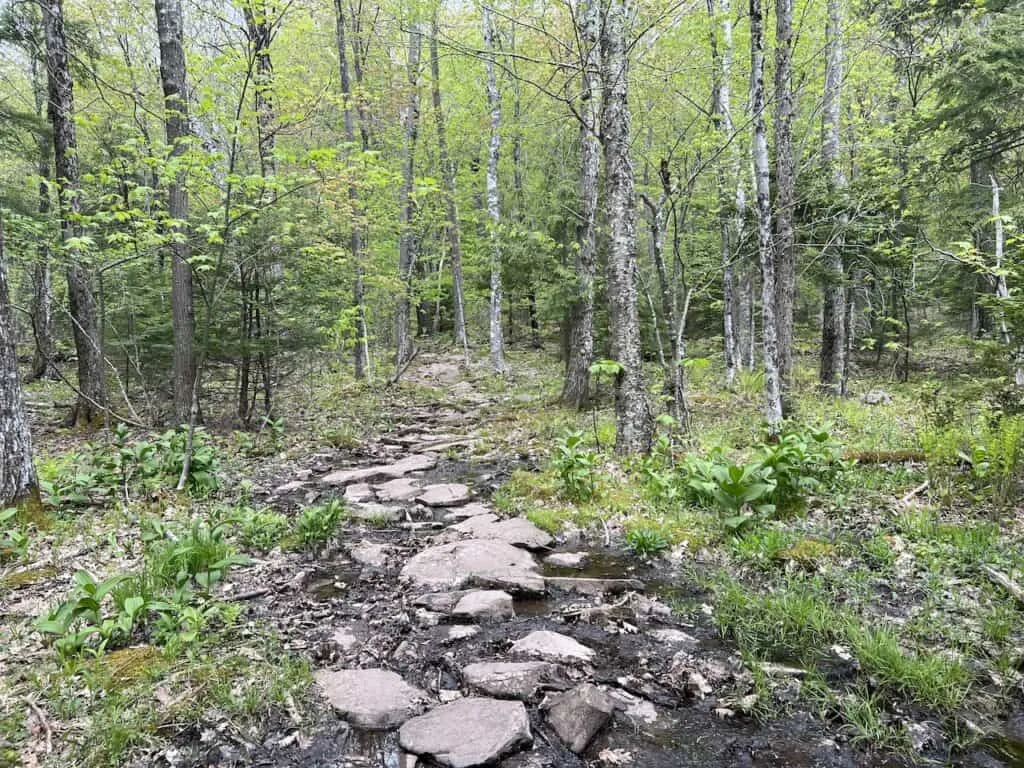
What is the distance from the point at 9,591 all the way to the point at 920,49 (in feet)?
61.6

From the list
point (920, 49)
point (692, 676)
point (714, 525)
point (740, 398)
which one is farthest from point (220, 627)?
point (920, 49)

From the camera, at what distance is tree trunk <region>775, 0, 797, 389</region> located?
9.36 m

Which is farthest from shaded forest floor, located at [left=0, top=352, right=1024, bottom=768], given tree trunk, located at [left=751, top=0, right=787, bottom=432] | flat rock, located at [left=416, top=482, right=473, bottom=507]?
tree trunk, located at [left=751, top=0, right=787, bottom=432]

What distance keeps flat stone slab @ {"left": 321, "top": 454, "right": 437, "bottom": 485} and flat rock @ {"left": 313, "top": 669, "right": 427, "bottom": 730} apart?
4.95 metres

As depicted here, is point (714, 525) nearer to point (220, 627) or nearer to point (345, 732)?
point (345, 732)

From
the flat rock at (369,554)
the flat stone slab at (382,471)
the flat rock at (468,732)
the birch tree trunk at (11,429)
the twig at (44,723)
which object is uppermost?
the birch tree trunk at (11,429)

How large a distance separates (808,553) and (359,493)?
17.2 feet

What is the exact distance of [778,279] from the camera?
34.9ft

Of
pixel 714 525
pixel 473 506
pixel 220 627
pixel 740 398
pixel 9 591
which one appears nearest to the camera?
pixel 220 627

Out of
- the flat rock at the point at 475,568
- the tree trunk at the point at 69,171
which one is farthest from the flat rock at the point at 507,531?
the tree trunk at the point at 69,171

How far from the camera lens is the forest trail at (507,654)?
287 centimetres

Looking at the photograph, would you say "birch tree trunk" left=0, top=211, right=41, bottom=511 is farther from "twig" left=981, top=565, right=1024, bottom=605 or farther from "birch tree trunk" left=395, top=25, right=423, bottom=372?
"birch tree trunk" left=395, top=25, right=423, bottom=372

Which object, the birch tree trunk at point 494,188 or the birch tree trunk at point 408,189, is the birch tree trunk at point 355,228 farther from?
the birch tree trunk at point 494,188

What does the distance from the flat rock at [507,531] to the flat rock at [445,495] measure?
2.39ft
